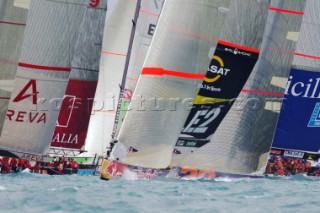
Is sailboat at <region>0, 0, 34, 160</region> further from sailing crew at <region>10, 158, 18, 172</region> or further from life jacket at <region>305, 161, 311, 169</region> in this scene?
life jacket at <region>305, 161, 311, 169</region>

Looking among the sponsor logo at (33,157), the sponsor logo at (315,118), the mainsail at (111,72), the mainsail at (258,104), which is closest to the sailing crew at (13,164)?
the sponsor logo at (33,157)

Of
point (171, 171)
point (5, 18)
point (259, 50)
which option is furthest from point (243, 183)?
point (5, 18)

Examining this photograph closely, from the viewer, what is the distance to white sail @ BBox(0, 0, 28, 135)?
23.0 meters

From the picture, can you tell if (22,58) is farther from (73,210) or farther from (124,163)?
(73,210)

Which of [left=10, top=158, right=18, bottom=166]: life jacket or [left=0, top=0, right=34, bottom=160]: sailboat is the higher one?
[left=0, top=0, right=34, bottom=160]: sailboat

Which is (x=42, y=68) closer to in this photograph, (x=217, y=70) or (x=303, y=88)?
(x=217, y=70)

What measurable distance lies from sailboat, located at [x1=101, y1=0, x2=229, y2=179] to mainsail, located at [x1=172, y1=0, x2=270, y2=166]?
3.31 feet

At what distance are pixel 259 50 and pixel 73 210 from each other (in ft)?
28.3

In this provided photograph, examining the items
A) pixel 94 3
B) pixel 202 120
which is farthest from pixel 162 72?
pixel 94 3

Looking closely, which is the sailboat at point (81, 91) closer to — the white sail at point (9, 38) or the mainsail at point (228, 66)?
the white sail at point (9, 38)

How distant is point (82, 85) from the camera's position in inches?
1093

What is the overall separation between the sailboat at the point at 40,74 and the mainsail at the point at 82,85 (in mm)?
3288

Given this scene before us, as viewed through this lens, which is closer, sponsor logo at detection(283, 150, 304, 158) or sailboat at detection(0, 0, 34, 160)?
sailboat at detection(0, 0, 34, 160)

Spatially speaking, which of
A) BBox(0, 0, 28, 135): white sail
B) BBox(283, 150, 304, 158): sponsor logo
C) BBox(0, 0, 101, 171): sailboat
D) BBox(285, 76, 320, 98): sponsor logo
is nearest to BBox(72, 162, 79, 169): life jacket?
BBox(0, 0, 101, 171): sailboat
